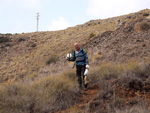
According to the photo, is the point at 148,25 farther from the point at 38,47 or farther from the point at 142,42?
the point at 38,47

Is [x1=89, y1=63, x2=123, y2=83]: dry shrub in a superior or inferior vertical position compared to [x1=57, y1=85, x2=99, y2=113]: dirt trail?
superior

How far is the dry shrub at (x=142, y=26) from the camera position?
550 inches

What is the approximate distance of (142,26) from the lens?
1423 centimetres

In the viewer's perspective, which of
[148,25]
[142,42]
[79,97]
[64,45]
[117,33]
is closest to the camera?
[79,97]

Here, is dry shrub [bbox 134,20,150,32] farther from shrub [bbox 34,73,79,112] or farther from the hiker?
shrub [bbox 34,73,79,112]

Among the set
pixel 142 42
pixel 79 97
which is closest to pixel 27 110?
pixel 79 97

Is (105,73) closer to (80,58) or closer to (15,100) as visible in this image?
(80,58)

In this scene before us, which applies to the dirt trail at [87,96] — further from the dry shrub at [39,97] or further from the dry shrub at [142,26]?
the dry shrub at [142,26]

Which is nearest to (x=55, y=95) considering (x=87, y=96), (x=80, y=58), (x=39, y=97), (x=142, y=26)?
(x=39, y=97)

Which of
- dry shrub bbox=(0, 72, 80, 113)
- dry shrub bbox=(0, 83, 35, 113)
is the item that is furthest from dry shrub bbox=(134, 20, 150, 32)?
dry shrub bbox=(0, 83, 35, 113)

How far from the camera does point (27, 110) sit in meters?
4.54

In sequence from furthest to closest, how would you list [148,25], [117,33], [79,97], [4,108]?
[117,33]
[148,25]
[79,97]
[4,108]

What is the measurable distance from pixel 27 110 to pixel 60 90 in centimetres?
117

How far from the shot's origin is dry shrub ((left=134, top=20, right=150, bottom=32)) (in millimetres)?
13973
